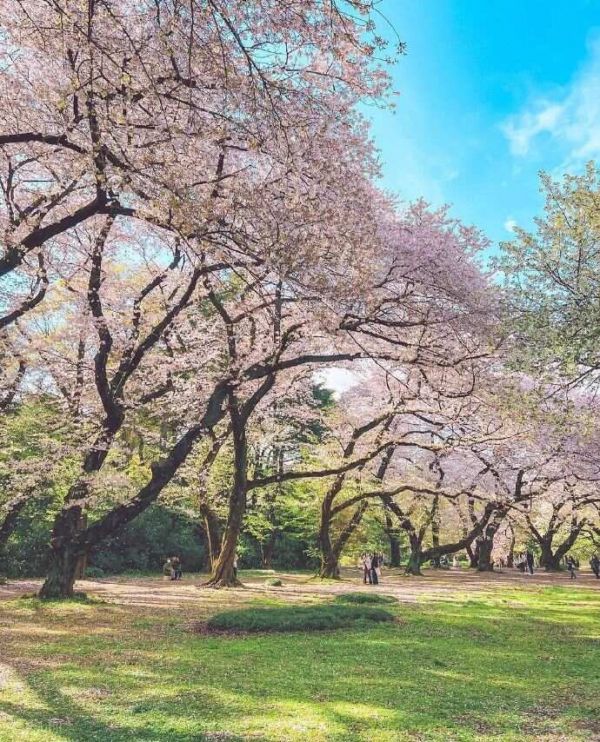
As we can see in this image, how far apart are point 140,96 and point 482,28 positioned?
3.92m

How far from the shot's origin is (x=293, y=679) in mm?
7211

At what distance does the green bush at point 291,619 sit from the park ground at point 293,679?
0.36 m

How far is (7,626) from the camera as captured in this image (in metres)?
11.3

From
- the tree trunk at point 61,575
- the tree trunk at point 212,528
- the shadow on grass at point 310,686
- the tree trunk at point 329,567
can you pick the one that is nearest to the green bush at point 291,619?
the shadow on grass at point 310,686

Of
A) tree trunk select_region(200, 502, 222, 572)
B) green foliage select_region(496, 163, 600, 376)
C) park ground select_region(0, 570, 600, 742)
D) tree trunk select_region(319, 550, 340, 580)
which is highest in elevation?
green foliage select_region(496, 163, 600, 376)

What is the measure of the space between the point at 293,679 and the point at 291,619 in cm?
429

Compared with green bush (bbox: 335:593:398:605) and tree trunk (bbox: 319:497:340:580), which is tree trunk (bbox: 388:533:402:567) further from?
green bush (bbox: 335:593:398:605)

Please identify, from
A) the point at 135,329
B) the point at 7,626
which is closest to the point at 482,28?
the point at 135,329

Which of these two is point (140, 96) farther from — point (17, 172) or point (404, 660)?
point (404, 660)

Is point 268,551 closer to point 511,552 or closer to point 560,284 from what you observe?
point 511,552

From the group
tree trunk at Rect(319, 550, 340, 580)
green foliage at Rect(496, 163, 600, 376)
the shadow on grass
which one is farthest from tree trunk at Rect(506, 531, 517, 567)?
green foliage at Rect(496, 163, 600, 376)

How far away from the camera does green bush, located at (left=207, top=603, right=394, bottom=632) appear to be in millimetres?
11156

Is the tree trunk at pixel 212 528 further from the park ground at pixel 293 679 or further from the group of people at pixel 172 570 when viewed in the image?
the park ground at pixel 293 679

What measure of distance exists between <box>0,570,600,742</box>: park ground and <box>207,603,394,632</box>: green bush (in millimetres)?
363
